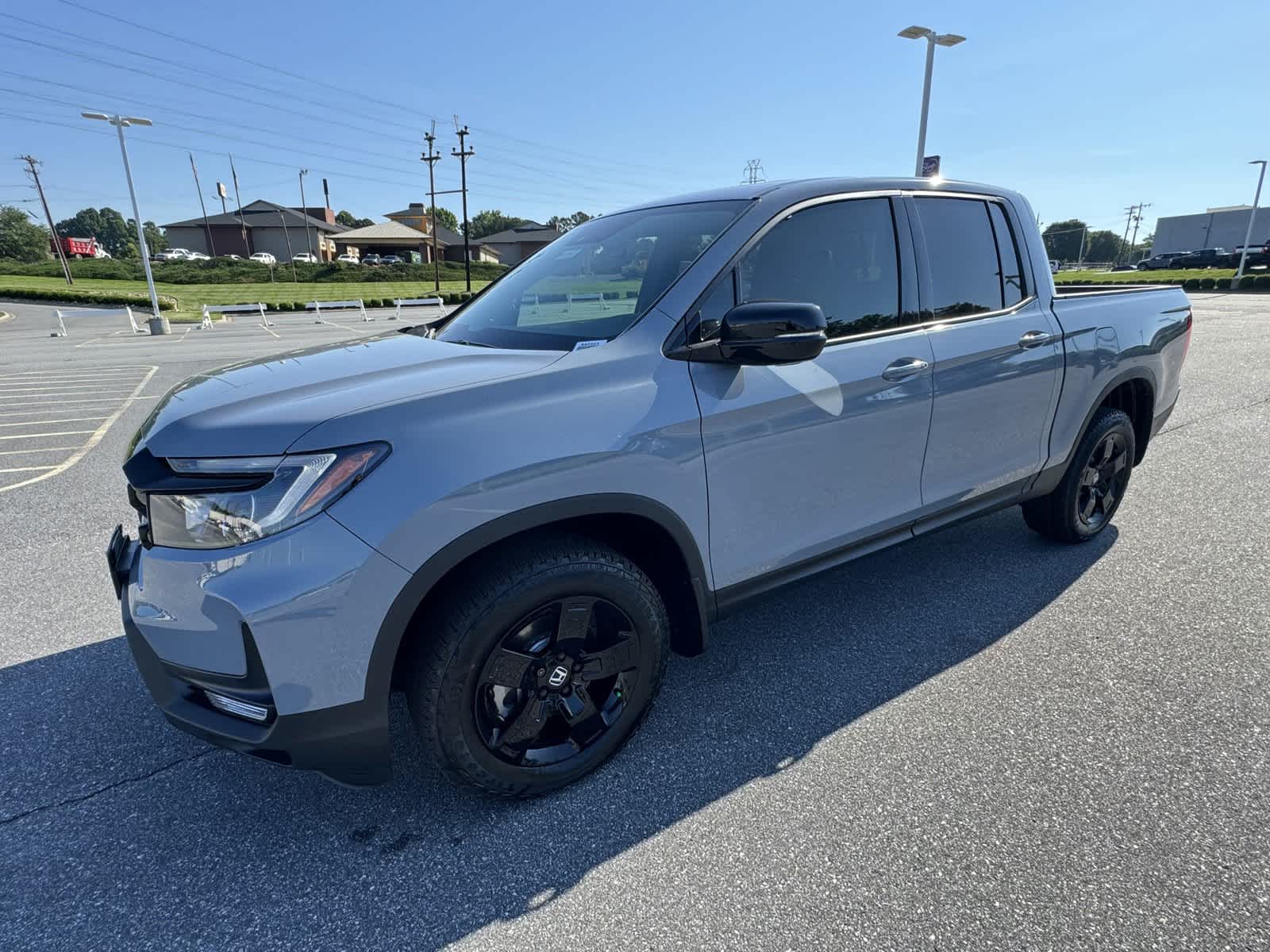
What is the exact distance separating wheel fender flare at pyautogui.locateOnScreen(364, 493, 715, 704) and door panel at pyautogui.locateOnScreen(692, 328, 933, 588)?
312 mm

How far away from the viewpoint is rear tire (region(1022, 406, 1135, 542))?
3703 mm

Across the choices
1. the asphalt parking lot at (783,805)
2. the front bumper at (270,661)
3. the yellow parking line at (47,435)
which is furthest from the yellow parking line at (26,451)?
the front bumper at (270,661)

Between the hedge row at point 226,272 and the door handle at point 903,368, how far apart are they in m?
54.9

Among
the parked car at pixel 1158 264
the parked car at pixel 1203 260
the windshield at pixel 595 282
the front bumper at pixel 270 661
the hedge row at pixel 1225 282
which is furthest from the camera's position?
the parked car at pixel 1158 264

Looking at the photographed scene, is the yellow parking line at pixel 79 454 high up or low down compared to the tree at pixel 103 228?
down

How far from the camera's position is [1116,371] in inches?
143

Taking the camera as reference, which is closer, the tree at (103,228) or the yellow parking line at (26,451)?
the yellow parking line at (26,451)

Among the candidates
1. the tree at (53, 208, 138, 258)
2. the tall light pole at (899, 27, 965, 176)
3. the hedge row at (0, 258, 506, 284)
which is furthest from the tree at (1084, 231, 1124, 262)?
the tree at (53, 208, 138, 258)

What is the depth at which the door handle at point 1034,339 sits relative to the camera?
3.14 meters

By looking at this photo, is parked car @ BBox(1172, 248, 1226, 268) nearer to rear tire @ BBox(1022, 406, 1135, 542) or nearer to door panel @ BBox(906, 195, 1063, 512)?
rear tire @ BBox(1022, 406, 1135, 542)

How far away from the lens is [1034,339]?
10.5 feet

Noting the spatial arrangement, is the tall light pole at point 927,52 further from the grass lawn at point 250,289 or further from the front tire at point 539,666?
the grass lawn at point 250,289

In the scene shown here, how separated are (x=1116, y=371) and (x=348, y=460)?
3735mm

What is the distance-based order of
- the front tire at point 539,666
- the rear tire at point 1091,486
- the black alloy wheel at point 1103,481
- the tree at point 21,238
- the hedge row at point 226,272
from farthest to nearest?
1. the tree at point 21,238
2. the hedge row at point 226,272
3. the black alloy wheel at point 1103,481
4. the rear tire at point 1091,486
5. the front tire at point 539,666
